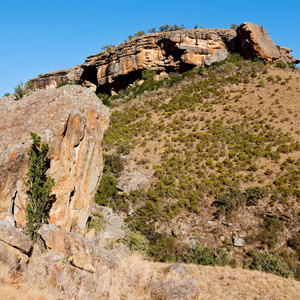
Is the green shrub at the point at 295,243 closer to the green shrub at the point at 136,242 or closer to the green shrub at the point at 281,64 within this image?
the green shrub at the point at 136,242

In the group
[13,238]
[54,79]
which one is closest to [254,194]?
[13,238]

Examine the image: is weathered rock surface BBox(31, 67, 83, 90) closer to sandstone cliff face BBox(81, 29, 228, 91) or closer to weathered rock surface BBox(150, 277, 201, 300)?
sandstone cliff face BBox(81, 29, 228, 91)

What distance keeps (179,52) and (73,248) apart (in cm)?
3280

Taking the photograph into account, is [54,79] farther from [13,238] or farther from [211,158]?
[13,238]

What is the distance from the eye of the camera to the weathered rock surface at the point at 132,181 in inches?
744

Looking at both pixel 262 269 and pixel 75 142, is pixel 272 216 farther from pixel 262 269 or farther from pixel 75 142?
pixel 75 142

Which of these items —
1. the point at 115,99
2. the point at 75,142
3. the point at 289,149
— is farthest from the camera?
the point at 115,99

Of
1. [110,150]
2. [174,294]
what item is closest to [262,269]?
[174,294]

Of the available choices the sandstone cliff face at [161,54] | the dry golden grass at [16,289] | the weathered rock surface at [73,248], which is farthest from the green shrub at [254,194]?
the sandstone cliff face at [161,54]

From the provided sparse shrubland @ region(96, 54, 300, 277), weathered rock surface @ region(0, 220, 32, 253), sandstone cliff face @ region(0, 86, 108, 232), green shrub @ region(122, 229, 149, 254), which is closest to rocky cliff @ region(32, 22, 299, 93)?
sparse shrubland @ region(96, 54, 300, 277)

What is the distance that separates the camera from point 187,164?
67.5 ft

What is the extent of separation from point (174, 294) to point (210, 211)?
31.6 ft

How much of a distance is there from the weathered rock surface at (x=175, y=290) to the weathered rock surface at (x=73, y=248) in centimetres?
149

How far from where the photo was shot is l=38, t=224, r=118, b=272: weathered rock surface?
6707 mm
